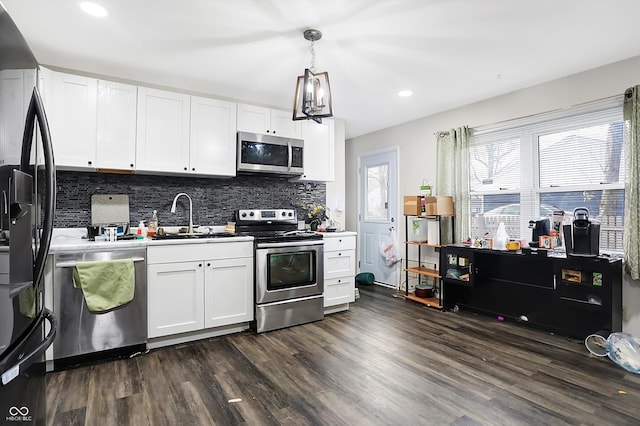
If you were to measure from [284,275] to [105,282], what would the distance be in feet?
4.96

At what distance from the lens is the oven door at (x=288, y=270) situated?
320 centimetres

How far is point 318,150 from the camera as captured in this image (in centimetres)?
409

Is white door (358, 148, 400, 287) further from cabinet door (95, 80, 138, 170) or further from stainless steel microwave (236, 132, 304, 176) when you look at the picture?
cabinet door (95, 80, 138, 170)

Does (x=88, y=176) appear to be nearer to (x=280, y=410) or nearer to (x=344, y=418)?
(x=280, y=410)

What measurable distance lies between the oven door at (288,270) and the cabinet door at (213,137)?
955mm

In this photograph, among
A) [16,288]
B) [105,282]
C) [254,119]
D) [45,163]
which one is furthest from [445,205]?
[16,288]

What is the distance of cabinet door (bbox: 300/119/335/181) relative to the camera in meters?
4.01

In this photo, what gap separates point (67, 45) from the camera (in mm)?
2576

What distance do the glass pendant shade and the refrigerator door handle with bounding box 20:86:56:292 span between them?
1582mm

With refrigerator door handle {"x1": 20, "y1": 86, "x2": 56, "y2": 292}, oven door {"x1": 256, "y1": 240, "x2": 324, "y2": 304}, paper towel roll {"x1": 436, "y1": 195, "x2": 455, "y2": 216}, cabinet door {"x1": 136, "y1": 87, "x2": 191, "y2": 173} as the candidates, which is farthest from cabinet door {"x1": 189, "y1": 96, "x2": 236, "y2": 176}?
paper towel roll {"x1": 436, "y1": 195, "x2": 455, "y2": 216}

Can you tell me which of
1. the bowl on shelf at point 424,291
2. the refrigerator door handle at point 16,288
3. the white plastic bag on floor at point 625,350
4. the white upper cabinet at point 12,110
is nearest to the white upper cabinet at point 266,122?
the bowl on shelf at point 424,291

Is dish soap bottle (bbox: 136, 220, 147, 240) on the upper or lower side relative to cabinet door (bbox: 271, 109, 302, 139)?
lower

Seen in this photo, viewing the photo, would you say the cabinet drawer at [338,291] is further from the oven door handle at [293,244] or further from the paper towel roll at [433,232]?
the paper towel roll at [433,232]

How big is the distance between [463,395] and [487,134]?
9.60 ft
